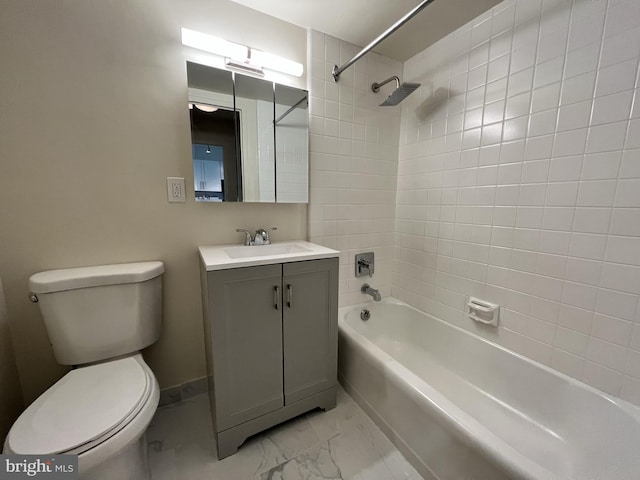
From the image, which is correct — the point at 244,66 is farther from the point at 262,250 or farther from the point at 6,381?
the point at 6,381

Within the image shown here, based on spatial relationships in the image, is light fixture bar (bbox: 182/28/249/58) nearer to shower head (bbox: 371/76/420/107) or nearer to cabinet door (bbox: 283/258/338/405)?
shower head (bbox: 371/76/420/107)

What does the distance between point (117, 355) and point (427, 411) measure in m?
1.36

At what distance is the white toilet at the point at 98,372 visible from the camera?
73 cm

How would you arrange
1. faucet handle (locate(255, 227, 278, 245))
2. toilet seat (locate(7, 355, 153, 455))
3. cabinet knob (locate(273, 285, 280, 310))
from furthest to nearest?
faucet handle (locate(255, 227, 278, 245))
cabinet knob (locate(273, 285, 280, 310))
toilet seat (locate(7, 355, 153, 455))

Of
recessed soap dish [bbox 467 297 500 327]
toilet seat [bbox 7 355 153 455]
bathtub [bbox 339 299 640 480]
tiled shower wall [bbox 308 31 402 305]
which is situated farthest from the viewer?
tiled shower wall [bbox 308 31 402 305]

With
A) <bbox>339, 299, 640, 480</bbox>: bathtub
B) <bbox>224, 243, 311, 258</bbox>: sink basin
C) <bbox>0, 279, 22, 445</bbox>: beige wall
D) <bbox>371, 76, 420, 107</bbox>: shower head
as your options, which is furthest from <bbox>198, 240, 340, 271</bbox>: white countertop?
<bbox>371, 76, 420, 107</bbox>: shower head

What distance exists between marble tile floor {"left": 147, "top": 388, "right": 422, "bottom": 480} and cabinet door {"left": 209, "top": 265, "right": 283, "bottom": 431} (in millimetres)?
166

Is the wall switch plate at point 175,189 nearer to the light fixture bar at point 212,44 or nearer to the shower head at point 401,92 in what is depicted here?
the light fixture bar at point 212,44

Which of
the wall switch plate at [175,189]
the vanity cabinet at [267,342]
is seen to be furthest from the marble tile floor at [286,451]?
the wall switch plate at [175,189]

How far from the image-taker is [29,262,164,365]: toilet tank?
1009 mm

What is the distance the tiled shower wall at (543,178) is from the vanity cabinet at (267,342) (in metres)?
0.88

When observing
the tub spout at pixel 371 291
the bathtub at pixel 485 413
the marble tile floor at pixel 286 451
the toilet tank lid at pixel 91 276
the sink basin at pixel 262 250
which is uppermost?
the sink basin at pixel 262 250

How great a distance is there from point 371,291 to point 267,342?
91cm

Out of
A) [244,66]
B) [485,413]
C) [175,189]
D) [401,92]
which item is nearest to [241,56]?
[244,66]
